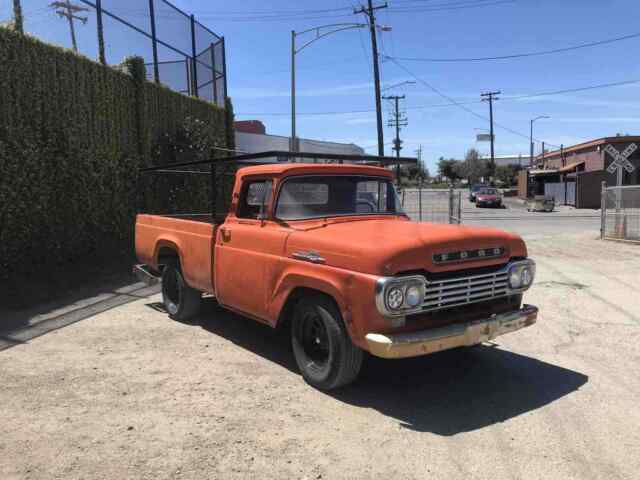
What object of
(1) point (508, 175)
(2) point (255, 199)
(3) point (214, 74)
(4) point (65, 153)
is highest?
(3) point (214, 74)

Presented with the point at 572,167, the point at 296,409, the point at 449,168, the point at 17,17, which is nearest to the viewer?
the point at 296,409

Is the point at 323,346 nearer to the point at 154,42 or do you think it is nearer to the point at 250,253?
Result: the point at 250,253

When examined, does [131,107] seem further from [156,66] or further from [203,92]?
[203,92]

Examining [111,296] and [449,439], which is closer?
[449,439]

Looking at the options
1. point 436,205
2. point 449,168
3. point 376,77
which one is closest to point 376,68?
point 376,77

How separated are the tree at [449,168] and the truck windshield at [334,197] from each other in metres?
96.5

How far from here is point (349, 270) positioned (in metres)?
3.86

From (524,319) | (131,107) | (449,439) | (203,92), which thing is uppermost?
(203,92)

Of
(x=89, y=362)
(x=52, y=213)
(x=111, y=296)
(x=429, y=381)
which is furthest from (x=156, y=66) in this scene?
(x=429, y=381)

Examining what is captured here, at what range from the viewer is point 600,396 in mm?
4211

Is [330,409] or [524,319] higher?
[524,319]

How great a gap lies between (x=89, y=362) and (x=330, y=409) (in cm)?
257

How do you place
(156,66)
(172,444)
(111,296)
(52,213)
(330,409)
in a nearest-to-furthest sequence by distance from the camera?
(172,444) < (330,409) < (111,296) < (52,213) < (156,66)

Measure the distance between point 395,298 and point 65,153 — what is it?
8081 millimetres
